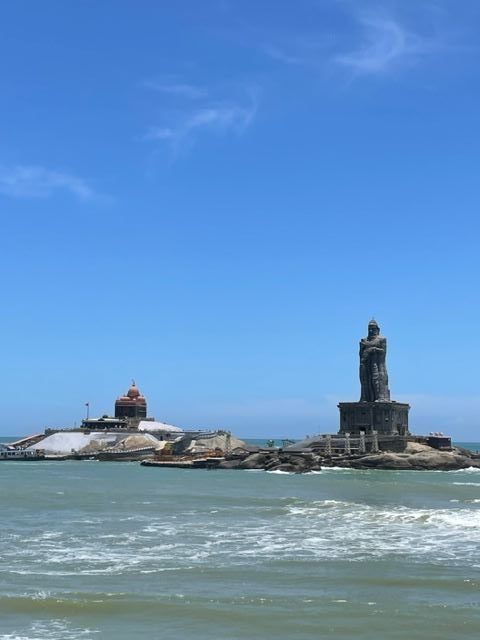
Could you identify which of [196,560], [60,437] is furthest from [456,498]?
[60,437]

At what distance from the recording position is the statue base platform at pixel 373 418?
5527 inches

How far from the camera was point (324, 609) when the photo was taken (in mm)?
27094

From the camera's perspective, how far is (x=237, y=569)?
108ft

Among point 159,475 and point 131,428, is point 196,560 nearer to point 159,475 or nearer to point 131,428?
point 159,475

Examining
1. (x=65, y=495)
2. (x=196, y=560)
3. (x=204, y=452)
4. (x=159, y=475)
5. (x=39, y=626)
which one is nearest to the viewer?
(x=39, y=626)

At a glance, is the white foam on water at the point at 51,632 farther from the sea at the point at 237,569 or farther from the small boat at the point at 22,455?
the small boat at the point at 22,455

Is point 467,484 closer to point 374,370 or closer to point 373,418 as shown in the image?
point 373,418

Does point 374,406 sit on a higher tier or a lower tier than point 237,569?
higher

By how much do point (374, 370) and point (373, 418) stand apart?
8.22 meters

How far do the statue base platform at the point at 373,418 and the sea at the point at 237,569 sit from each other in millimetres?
78648

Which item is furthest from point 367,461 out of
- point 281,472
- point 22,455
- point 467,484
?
point 22,455

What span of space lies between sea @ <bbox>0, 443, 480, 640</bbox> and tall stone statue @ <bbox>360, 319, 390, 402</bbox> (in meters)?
81.9

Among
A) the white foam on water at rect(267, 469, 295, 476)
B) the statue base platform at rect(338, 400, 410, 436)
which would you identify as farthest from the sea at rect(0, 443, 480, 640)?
the statue base platform at rect(338, 400, 410, 436)

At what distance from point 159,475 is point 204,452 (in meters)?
35.5
